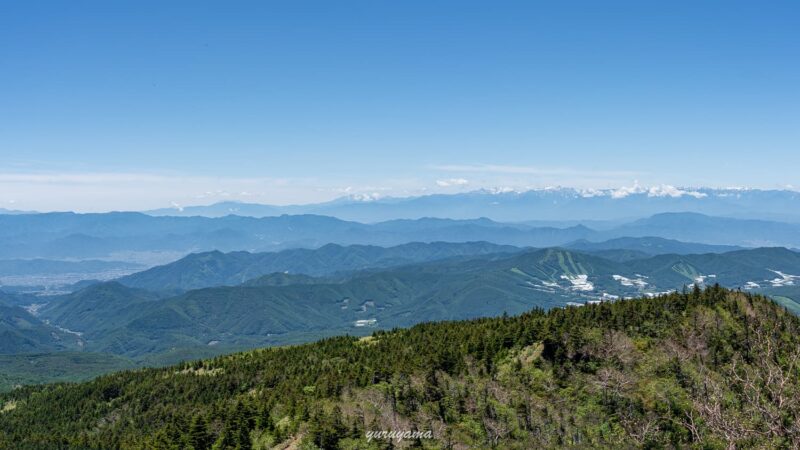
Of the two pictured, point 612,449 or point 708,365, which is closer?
point 612,449

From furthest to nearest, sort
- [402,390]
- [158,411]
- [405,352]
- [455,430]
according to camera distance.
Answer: [158,411], [405,352], [402,390], [455,430]

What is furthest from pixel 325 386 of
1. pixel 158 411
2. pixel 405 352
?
pixel 158 411

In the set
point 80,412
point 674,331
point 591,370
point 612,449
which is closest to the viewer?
point 612,449

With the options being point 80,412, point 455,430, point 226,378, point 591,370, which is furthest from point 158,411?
point 591,370

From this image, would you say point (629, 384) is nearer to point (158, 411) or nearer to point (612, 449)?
point (612, 449)

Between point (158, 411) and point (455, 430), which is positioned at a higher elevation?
point (455, 430)

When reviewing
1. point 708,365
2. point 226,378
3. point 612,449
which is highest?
point 708,365
